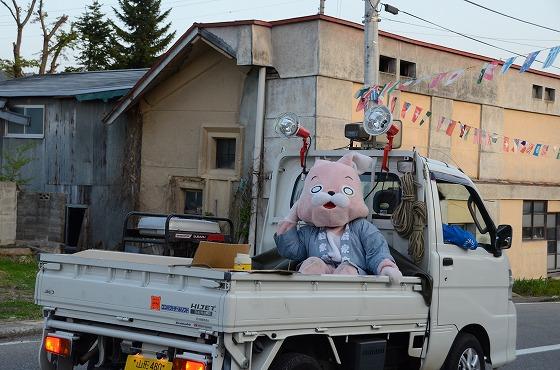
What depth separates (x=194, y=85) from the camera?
20094 millimetres

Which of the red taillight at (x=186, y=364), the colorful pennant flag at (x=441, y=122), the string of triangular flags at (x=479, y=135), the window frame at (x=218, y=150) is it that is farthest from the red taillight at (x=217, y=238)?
the red taillight at (x=186, y=364)

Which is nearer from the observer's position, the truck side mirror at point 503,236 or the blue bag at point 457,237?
the blue bag at point 457,237

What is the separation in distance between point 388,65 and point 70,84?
9223 mm

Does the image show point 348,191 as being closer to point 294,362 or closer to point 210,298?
point 294,362

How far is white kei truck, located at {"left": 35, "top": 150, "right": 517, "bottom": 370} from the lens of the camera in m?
5.45

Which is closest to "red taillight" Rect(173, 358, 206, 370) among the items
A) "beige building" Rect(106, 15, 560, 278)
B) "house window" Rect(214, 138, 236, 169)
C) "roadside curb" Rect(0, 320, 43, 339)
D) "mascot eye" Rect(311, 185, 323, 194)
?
"mascot eye" Rect(311, 185, 323, 194)

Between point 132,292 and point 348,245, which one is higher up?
point 348,245

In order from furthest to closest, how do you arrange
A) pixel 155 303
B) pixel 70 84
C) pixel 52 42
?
pixel 52 42 < pixel 70 84 < pixel 155 303

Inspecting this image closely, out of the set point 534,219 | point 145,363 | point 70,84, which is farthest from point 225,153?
point 145,363

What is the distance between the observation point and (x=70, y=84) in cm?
2403

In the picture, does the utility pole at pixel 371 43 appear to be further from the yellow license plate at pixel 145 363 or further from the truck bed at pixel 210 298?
the yellow license plate at pixel 145 363

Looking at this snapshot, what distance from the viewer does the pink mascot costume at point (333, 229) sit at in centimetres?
705

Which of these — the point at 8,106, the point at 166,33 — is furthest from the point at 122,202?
the point at 166,33

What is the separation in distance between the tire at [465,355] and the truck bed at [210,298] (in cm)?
95
